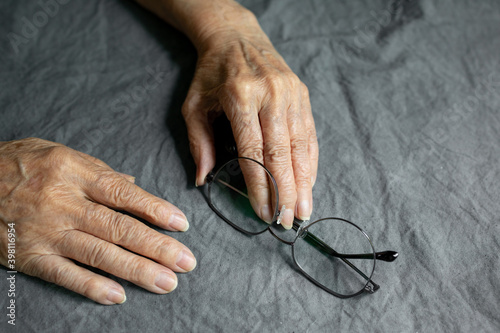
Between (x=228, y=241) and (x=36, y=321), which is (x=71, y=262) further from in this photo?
(x=228, y=241)

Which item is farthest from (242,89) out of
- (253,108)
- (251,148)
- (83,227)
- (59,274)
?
(59,274)

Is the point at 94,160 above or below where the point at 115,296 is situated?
above

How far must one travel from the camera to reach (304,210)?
3.29ft

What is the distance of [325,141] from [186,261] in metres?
0.56

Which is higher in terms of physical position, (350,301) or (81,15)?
(81,15)

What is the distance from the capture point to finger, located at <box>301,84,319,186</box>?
1.09 metres

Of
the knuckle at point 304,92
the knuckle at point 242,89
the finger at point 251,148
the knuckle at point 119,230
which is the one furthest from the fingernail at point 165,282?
the knuckle at point 304,92

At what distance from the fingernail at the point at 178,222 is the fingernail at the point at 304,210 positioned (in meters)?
0.30

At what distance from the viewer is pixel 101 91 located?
1256mm

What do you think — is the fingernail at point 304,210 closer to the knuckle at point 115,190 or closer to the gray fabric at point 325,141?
the gray fabric at point 325,141

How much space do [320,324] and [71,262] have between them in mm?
598

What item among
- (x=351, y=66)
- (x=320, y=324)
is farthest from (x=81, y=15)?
(x=320, y=324)

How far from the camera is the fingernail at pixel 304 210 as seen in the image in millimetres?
1004

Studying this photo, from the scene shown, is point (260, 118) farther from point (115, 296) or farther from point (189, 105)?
point (115, 296)
